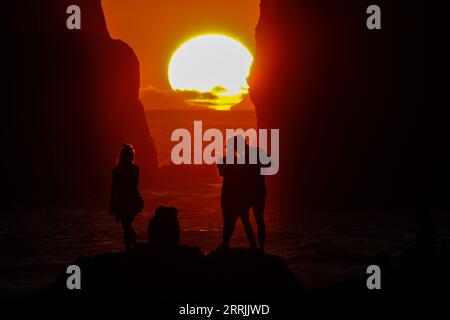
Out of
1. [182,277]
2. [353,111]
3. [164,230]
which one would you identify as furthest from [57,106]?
[164,230]

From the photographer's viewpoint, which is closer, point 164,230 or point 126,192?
point 164,230

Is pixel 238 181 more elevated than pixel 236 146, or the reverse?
pixel 236 146

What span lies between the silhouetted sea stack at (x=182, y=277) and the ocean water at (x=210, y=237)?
11.1 ft

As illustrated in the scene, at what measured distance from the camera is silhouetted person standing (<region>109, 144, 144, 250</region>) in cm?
1617

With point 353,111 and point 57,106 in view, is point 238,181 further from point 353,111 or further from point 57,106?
point 57,106

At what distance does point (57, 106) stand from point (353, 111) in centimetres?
1573

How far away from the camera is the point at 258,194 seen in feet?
51.2

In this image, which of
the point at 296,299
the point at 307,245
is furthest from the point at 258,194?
the point at 307,245

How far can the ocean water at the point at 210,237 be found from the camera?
20078 mm

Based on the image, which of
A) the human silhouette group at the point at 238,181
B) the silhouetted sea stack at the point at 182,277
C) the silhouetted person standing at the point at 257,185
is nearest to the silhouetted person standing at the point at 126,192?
the human silhouette group at the point at 238,181

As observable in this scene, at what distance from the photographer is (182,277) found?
521 inches

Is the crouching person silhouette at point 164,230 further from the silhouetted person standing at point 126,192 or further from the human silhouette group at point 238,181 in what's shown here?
the silhouetted person standing at point 126,192

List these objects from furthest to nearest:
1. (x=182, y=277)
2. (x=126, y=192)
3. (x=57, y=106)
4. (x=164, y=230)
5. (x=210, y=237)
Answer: (x=57, y=106) → (x=210, y=237) → (x=126, y=192) → (x=182, y=277) → (x=164, y=230)

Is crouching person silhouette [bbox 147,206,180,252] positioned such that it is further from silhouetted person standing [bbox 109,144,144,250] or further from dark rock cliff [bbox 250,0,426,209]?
dark rock cliff [bbox 250,0,426,209]
